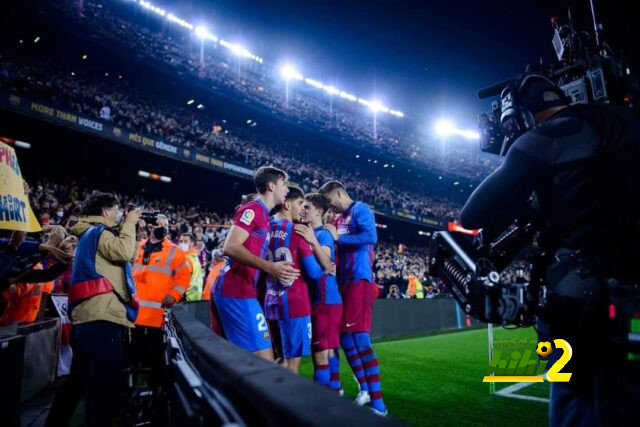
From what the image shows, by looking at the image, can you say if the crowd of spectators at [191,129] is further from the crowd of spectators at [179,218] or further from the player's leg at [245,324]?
the player's leg at [245,324]

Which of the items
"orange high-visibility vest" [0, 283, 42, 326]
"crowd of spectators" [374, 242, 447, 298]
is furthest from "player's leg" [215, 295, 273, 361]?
"crowd of spectators" [374, 242, 447, 298]

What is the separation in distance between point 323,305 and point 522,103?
9.91ft

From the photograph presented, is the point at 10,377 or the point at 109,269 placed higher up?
the point at 109,269

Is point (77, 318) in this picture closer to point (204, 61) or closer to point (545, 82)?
point (545, 82)

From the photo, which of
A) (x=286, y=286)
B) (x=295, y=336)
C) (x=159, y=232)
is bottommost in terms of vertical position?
(x=295, y=336)

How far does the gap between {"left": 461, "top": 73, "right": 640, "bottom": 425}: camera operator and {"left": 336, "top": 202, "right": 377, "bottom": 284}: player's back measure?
2.81 meters

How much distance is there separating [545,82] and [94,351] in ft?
11.9

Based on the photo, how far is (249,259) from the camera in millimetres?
3041

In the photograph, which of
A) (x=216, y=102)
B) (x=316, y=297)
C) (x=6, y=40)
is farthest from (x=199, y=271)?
(x=216, y=102)

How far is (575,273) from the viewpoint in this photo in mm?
1412

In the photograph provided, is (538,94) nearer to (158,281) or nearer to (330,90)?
(158,281)

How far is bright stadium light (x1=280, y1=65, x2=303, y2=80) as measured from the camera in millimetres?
41438

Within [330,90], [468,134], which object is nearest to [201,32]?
[330,90]

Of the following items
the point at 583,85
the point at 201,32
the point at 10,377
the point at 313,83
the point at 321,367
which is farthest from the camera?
the point at 313,83
